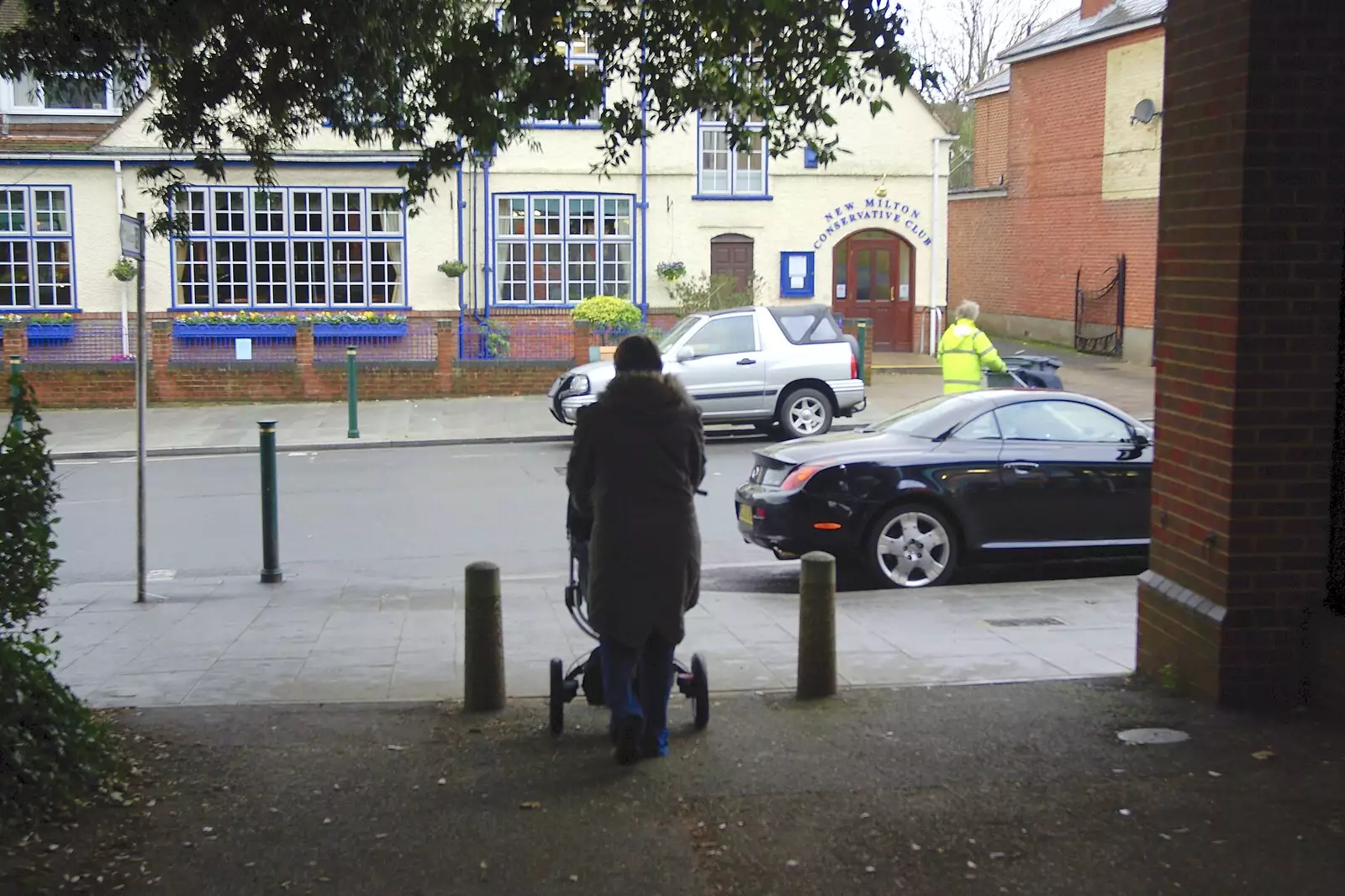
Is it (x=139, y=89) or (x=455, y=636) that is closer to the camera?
(x=139, y=89)

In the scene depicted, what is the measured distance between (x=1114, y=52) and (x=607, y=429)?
27228 mm

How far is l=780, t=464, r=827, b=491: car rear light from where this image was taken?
32.5 feet

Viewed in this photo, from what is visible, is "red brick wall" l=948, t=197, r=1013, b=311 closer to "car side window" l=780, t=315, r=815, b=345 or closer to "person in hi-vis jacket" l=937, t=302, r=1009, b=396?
"car side window" l=780, t=315, r=815, b=345

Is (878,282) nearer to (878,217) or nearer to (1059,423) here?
(878,217)

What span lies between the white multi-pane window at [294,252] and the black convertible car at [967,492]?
62.2 feet

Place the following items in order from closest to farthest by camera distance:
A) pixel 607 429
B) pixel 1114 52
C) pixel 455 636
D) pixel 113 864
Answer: pixel 113 864, pixel 607 429, pixel 455 636, pixel 1114 52

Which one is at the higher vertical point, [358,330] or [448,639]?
[358,330]

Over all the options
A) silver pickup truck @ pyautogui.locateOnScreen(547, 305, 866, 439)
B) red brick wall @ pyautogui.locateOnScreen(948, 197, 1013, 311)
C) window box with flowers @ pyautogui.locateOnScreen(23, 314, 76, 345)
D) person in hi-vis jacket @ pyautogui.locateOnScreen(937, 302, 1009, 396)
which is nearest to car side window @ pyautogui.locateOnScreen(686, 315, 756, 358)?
silver pickup truck @ pyautogui.locateOnScreen(547, 305, 866, 439)

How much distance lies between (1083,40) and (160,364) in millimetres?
20187

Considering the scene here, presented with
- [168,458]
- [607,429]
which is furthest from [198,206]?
[607,429]

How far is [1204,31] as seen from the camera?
5949 mm

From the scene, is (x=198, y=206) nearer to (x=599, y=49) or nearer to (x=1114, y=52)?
(x=1114, y=52)

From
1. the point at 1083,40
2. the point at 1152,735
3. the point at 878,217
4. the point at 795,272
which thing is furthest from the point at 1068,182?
the point at 1152,735

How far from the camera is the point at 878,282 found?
2969 centimetres
